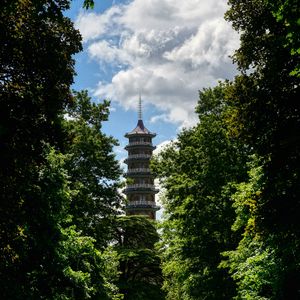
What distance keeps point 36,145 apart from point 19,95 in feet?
4.64

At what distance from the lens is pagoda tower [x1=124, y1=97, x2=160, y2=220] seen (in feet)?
202

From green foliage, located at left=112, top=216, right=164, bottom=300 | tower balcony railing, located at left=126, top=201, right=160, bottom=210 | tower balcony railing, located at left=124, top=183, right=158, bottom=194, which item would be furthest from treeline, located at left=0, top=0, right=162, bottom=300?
tower balcony railing, located at left=124, top=183, right=158, bottom=194

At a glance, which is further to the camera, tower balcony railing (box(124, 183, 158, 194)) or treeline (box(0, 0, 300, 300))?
tower balcony railing (box(124, 183, 158, 194))

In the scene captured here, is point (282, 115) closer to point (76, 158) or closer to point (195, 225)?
point (195, 225)

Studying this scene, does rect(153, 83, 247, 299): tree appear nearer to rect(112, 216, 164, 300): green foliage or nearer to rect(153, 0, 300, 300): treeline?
rect(153, 0, 300, 300): treeline

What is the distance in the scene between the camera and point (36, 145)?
11062mm

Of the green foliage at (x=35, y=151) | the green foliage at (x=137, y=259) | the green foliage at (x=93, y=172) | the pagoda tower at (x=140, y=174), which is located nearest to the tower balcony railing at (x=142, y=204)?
the pagoda tower at (x=140, y=174)

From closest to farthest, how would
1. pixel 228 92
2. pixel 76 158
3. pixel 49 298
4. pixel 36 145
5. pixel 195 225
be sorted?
pixel 36 145 < pixel 49 298 < pixel 228 92 < pixel 195 225 < pixel 76 158

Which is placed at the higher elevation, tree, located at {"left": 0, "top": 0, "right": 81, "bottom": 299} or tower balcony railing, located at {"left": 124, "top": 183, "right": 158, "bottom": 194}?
tower balcony railing, located at {"left": 124, "top": 183, "right": 158, "bottom": 194}

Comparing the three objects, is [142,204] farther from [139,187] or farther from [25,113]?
[25,113]

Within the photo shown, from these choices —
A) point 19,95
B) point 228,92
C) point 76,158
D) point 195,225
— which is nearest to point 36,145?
point 19,95

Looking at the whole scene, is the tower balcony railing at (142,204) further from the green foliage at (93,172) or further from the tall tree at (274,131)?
the tall tree at (274,131)

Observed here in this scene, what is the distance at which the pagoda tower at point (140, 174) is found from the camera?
61688 millimetres

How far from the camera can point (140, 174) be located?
63.6m
